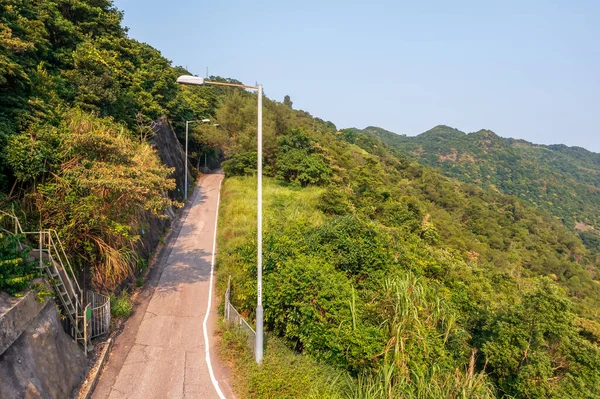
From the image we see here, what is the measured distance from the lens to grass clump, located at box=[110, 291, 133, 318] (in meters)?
12.2

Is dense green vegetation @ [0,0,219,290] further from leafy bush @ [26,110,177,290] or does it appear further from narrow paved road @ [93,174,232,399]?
narrow paved road @ [93,174,232,399]

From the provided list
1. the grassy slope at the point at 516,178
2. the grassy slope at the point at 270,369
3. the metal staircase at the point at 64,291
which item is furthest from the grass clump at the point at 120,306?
the grassy slope at the point at 516,178

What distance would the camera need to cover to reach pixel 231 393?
9.09 meters

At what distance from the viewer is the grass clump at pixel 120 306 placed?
1224cm

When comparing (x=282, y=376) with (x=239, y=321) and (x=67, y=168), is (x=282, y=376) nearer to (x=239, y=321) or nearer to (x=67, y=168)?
(x=239, y=321)

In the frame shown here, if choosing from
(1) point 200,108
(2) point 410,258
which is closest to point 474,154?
(1) point 200,108

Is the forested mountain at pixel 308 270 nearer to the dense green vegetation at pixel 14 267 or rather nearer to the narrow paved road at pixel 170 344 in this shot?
the dense green vegetation at pixel 14 267

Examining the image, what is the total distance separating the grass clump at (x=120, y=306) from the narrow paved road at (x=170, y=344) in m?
0.32

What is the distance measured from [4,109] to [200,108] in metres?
42.0

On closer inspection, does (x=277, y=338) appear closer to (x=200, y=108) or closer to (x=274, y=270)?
(x=274, y=270)

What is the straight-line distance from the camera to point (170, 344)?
11250 mm

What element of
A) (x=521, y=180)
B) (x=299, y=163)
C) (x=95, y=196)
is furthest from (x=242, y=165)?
(x=521, y=180)

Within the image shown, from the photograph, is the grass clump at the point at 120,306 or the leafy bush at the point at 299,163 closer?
the grass clump at the point at 120,306

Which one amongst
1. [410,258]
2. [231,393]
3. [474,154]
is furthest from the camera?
[474,154]
